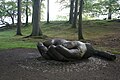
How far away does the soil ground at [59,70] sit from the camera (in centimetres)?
620

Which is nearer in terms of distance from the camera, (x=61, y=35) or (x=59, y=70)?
(x=59, y=70)

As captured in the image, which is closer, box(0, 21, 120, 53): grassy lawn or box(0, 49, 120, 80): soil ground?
box(0, 49, 120, 80): soil ground

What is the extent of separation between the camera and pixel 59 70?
6953mm

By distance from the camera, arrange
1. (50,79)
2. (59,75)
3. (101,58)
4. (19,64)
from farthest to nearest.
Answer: (101,58) → (19,64) → (59,75) → (50,79)

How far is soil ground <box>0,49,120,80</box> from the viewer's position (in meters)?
6.20

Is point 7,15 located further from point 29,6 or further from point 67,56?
point 67,56

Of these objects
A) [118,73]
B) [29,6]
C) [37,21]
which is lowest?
[118,73]

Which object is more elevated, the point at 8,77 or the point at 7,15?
the point at 7,15

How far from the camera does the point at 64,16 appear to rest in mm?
47812

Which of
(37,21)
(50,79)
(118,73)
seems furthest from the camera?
(37,21)

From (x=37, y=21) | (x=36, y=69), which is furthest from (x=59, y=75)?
(x=37, y=21)

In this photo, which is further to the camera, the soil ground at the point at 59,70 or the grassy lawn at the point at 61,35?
the grassy lawn at the point at 61,35

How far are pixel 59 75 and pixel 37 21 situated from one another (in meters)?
14.0

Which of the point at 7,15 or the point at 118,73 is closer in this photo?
the point at 118,73
